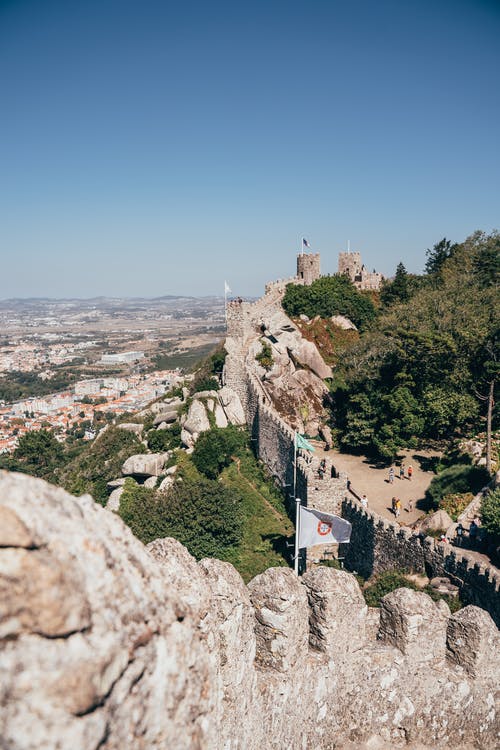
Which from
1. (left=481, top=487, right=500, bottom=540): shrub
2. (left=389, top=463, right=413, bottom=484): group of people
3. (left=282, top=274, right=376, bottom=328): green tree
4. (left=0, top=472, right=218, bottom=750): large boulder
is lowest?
(left=389, top=463, right=413, bottom=484): group of people

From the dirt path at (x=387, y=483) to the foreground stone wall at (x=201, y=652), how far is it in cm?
974

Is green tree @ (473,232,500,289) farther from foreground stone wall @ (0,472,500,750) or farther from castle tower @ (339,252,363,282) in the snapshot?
foreground stone wall @ (0,472,500,750)

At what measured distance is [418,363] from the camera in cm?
2394

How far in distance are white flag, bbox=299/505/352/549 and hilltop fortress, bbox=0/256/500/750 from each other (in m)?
3.34

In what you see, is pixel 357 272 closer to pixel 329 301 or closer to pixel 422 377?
pixel 329 301

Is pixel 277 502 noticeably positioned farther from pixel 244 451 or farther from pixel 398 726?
pixel 398 726

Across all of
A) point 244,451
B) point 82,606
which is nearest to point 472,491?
point 244,451

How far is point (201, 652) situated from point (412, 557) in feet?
36.6

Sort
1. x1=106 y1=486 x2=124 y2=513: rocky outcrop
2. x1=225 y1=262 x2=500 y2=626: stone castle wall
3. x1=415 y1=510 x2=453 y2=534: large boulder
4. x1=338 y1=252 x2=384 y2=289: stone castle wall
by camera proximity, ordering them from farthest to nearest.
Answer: x1=338 y1=252 x2=384 y2=289: stone castle wall → x1=106 y1=486 x2=124 y2=513: rocky outcrop → x1=415 y1=510 x2=453 y2=534: large boulder → x1=225 y1=262 x2=500 y2=626: stone castle wall

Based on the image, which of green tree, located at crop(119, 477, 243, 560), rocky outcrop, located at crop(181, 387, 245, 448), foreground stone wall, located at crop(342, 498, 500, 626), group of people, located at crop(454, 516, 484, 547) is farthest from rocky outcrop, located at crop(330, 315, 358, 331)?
group of people, located at crop(454, 516, 484, 547)

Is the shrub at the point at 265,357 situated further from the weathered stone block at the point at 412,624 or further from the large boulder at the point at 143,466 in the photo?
the weathered stone block at the point at 412,624

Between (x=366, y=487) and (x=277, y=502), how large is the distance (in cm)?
336

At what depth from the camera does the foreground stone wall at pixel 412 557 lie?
11.0m

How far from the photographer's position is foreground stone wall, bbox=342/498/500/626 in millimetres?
11039
